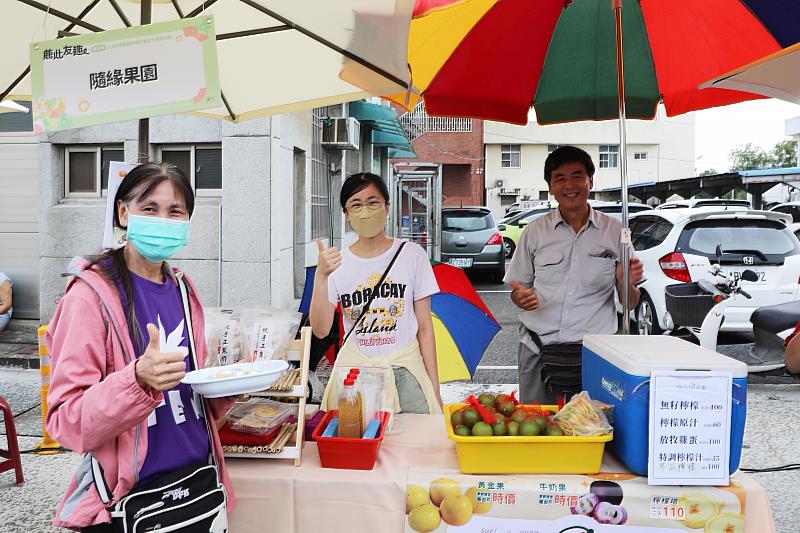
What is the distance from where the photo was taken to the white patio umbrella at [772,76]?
2.51 meters

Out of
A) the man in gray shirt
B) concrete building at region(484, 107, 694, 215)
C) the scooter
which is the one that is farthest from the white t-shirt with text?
concrete building at region(484, 107, 694, 215)

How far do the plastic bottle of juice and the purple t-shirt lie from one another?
59cm

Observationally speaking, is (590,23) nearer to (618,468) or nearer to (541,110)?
(541,110)

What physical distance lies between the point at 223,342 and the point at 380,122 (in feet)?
42.8

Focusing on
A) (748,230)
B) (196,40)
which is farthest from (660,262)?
(196,40)

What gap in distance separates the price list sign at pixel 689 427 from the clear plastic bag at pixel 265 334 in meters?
1.37

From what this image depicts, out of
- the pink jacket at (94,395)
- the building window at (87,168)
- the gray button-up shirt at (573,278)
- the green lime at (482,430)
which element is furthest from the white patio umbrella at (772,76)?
the building window at (87,168)

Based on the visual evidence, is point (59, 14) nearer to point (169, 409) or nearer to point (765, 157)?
point (169, 409)

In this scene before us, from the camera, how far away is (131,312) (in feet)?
6.00

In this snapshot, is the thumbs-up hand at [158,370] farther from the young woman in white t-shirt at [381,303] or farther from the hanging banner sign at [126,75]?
the young woman in white t-shirt at [381,303]

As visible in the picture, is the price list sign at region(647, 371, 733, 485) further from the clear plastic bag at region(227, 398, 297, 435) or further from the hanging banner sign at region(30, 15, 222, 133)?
the hanging banner sign at region(30, 15, 222, 133)

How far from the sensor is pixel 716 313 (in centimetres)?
712

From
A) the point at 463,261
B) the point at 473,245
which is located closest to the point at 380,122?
the point at 473,245

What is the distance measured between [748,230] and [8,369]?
9135mm
